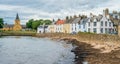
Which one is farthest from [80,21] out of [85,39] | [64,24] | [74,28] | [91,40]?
[91,40]

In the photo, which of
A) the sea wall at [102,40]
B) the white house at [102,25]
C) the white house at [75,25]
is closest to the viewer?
the sea wall at [102,40]

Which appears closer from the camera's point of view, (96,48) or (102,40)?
(96,48)

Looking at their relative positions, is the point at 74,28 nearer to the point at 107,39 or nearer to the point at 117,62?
the point at 107,39

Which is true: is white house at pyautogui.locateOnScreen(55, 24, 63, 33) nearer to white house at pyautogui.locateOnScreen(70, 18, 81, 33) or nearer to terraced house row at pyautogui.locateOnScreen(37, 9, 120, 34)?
white house at pyautogui.locateOnScreen(70, 18, 81, 33)

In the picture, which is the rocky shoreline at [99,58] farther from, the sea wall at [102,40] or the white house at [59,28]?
the white house at [59,28]

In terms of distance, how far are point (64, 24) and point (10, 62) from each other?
87687mm

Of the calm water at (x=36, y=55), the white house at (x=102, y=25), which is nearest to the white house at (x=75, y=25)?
the white house at (x=102, y=25)

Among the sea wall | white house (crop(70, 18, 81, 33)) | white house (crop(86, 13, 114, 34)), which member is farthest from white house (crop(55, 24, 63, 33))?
white house (crop(86, 13, 114, 34))

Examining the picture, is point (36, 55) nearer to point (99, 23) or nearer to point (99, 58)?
point (99, 58)

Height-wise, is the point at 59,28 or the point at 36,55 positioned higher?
the point at 59,28

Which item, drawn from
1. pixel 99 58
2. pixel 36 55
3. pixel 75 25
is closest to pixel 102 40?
pixel 36 55

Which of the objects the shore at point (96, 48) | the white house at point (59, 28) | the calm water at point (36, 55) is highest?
the white house at point (59, 28)

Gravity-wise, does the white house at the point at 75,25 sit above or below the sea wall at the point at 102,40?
above

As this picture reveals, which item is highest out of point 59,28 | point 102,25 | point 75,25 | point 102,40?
point 102,25
